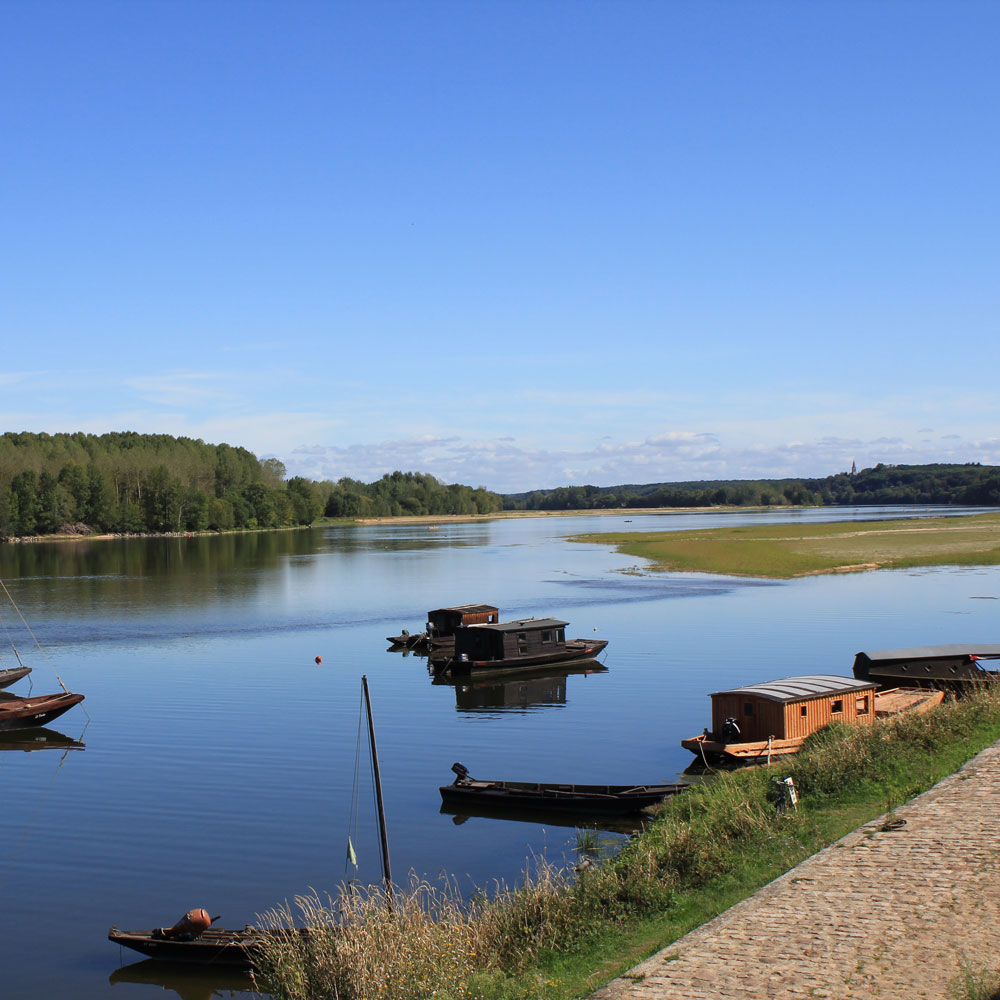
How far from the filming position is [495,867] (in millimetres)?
21766

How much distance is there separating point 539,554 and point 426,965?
115634mm

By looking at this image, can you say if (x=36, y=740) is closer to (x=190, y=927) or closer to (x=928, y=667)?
(x=190, y=927)

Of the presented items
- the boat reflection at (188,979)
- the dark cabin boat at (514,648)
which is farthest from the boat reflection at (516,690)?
the boat reflection at (188,979)

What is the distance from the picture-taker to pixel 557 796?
81.5 ft

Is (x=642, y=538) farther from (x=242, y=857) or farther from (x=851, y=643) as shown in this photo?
(x=242, y=857)

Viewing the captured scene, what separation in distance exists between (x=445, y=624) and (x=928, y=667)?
26533 mm

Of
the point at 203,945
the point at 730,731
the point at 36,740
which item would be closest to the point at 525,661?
the point at 730,731

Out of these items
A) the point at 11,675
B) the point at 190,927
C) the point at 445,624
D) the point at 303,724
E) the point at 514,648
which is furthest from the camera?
the point at 445,624

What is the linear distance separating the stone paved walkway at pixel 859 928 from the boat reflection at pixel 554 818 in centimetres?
701

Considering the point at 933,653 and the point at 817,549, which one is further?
the point at 817,549

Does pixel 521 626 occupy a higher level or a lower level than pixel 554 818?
higher

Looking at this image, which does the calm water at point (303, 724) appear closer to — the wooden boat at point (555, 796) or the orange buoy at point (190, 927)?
the wooden boat at point (555, 796)

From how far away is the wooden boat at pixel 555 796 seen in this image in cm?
2445

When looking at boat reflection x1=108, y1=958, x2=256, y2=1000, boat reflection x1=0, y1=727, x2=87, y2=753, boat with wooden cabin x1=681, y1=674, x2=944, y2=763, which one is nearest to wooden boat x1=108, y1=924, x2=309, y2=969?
boat reflection x1=108, y1=958, x2=256, y2=1000
